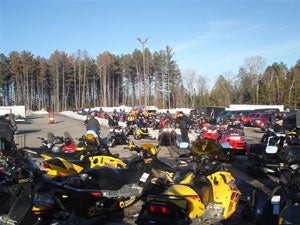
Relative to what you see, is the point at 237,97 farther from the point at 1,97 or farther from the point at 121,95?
the point at 1,97

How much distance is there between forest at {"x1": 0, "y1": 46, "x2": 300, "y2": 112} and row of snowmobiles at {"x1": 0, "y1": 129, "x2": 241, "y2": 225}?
230 feet

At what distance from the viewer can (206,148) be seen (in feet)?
18.5

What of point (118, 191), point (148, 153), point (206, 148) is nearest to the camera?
point (206, 148)

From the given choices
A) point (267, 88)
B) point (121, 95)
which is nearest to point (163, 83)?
point (121, 95)

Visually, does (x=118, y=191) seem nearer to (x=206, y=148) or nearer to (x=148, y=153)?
(x=148, y=153)

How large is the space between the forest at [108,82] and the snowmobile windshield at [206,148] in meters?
70.8

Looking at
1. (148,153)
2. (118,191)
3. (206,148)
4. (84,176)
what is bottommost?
(118,191)

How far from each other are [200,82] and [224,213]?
89655mm

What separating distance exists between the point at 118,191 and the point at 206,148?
5.60ft

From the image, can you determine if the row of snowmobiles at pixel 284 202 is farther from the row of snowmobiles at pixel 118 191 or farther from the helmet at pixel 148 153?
the helmet at pixel 148 153

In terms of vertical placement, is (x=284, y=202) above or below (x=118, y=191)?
above

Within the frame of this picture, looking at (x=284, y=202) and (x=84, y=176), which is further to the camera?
(x=84, y=176)

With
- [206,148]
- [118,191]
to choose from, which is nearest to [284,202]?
[206,148]

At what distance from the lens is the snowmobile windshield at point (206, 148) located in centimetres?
557
